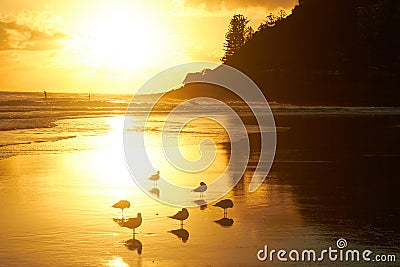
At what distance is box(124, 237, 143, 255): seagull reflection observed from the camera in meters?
11.3

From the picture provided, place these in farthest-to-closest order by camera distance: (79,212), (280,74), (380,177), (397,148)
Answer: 1. (280,74)
2. (397,148)
3. (380,177)
4. (79,212)

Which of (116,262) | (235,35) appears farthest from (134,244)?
(235,35)

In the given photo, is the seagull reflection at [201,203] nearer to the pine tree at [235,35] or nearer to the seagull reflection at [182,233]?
the seagull reflection at [182,233]

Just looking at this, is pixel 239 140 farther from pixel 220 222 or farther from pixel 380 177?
pixel 220 222

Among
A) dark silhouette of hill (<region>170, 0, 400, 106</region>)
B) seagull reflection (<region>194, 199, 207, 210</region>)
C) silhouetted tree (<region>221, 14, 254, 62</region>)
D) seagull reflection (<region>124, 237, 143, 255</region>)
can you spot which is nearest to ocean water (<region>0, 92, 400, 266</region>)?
seagull reflection (<region>124, 237, 143, 255</region>)

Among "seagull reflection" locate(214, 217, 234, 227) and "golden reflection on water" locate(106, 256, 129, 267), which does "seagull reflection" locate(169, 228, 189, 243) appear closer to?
"seagull reflection" locate(214, 217, 234, 227)

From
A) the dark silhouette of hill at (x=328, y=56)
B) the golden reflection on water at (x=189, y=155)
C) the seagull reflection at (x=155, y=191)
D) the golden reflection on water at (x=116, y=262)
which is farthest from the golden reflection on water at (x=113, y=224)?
the dark silhouette of hill at (x=328, y=56)

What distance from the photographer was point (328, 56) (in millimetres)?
116125

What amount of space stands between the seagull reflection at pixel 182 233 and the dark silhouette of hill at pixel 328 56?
8633 cm

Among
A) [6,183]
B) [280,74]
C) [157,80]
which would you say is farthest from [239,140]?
[157,80]

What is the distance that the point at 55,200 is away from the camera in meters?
16.0

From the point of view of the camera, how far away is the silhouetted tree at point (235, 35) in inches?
5738

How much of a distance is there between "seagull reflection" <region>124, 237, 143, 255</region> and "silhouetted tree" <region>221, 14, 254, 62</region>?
437 feet

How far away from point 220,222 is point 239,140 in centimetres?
2094
